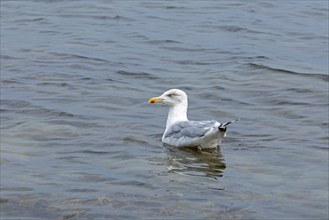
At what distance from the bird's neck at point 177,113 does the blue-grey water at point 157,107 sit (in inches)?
13.6

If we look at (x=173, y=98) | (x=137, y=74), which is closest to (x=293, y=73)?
(x=137, y=74)

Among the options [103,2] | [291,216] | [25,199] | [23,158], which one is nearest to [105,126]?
[23,158]

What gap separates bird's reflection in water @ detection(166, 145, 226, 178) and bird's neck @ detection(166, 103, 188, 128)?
668 mm

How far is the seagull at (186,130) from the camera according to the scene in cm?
1384

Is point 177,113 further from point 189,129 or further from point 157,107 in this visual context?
point 157,107

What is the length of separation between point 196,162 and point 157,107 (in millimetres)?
3081

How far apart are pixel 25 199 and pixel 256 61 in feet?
29.1

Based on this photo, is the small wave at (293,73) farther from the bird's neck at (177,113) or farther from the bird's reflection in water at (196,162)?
the bird's reflection in water at (196,162)

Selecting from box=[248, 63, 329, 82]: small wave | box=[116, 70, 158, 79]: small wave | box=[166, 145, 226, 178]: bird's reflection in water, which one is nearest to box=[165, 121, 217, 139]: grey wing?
box=[166, 145, 226, 178]: bird's reflection in water

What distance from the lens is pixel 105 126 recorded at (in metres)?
15.1

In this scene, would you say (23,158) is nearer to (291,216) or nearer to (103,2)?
(291,216)

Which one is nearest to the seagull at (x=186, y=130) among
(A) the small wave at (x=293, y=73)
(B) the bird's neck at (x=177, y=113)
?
(B) the bird's neck at (x=177, y=113)

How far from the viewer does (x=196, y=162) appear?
44.5 feet

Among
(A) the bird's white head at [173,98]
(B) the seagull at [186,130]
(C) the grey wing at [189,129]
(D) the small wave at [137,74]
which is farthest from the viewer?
(D) the small wave at [137,74]
